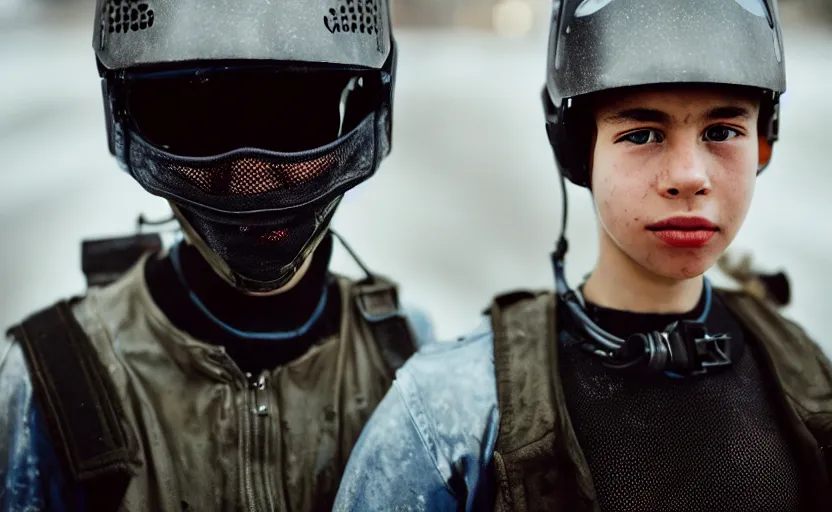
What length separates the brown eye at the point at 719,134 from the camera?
1340 millimetres

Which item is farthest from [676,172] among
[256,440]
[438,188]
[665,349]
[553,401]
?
[438,188]

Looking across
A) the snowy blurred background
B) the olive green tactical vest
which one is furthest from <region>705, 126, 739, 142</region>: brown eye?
the snowy blurred background

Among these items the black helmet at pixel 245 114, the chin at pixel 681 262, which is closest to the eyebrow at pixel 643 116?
the chin at pixel 681 262

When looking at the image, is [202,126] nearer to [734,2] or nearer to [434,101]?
[734,2]

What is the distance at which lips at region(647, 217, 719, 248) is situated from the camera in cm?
130

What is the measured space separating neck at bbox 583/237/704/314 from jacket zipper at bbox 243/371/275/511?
714mm

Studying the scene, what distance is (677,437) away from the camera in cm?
136

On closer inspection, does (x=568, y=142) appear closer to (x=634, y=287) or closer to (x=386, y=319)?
(x=634, y=287)

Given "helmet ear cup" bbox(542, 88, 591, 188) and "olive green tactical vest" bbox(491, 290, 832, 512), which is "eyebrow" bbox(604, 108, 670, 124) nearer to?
"helmet ear cup" bbox(542, 88, 591, 188)

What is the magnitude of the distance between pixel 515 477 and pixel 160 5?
3.56 ft

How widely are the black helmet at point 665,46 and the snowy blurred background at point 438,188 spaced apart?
1538mm

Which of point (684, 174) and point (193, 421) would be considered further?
point (193, 421)

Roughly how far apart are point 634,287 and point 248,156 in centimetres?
80

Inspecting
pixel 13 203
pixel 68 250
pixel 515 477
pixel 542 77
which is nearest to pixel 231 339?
pixel 515 477
